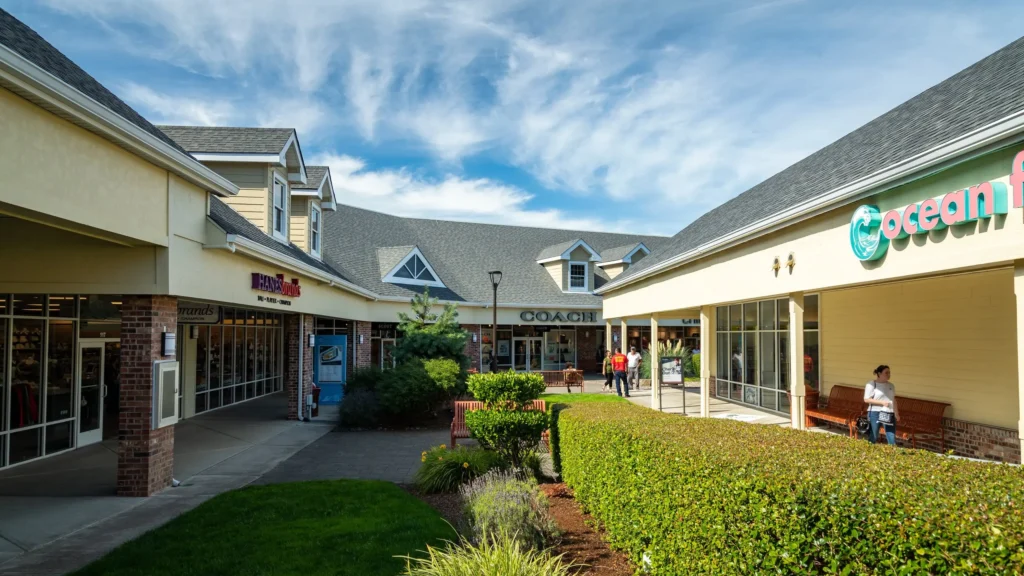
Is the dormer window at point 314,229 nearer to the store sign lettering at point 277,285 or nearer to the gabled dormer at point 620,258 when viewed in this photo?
the store sign lettering at point 277,285

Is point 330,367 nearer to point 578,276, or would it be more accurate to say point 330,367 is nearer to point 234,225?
point 234,225

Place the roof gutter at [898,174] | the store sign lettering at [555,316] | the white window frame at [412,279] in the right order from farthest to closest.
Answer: the store sign lettering at [555,316]
the white window frame at [412,279]
the roof gutter at [898,174]

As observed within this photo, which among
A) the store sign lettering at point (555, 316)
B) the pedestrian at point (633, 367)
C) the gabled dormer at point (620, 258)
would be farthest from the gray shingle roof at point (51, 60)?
the gabled dormer at point (620, 258)

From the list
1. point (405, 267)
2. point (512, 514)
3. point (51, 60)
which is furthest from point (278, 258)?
point (405, 267)

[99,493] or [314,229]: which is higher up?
[314,229]

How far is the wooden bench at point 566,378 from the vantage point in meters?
26.1

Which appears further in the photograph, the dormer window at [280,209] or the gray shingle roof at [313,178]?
the gray shingle roof at [313,178]

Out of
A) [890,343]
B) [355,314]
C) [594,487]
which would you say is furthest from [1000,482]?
[355,314]

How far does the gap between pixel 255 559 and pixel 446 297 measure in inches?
946

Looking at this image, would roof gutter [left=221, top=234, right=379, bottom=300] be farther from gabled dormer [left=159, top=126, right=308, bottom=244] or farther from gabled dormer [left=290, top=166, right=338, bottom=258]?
gabled dormer [left=290, top=166, right=338, bottom=258]

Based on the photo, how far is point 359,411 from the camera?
17.2 meters

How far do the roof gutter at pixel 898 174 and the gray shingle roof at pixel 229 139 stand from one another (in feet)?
39.0

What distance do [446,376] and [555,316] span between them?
16777mm

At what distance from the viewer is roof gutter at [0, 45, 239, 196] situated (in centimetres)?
609
